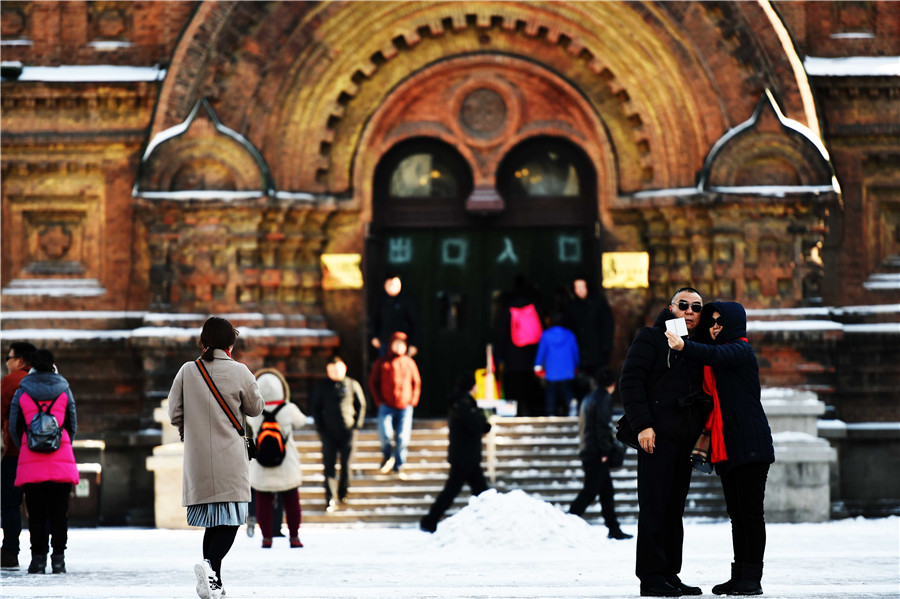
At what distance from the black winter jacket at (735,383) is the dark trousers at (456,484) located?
18.5 feet

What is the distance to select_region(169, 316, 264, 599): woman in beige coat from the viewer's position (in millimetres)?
9641

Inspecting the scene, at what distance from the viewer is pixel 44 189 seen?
20438 mm

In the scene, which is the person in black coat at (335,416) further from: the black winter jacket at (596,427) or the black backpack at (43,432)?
the black backpack at (43,432)

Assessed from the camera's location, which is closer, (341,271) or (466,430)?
(466,430)

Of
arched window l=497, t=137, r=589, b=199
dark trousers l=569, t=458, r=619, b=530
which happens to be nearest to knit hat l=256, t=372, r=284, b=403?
dark trousers l=569, t=458, r=619, b=530

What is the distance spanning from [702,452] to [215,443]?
10.6 feet

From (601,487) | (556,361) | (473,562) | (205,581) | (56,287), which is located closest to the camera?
(205,581)

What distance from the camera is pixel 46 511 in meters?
11.9

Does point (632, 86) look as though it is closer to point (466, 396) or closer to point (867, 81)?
point (867, 81)

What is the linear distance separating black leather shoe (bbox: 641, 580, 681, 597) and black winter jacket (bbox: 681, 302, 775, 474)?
86cm

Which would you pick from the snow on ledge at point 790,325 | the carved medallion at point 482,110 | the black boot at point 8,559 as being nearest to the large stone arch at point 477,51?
the carved medallion at point 482,110

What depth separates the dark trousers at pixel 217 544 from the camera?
31.5ft

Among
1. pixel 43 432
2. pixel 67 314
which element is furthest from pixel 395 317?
pixel 43 432

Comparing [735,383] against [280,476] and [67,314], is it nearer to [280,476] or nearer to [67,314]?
[280,476]
